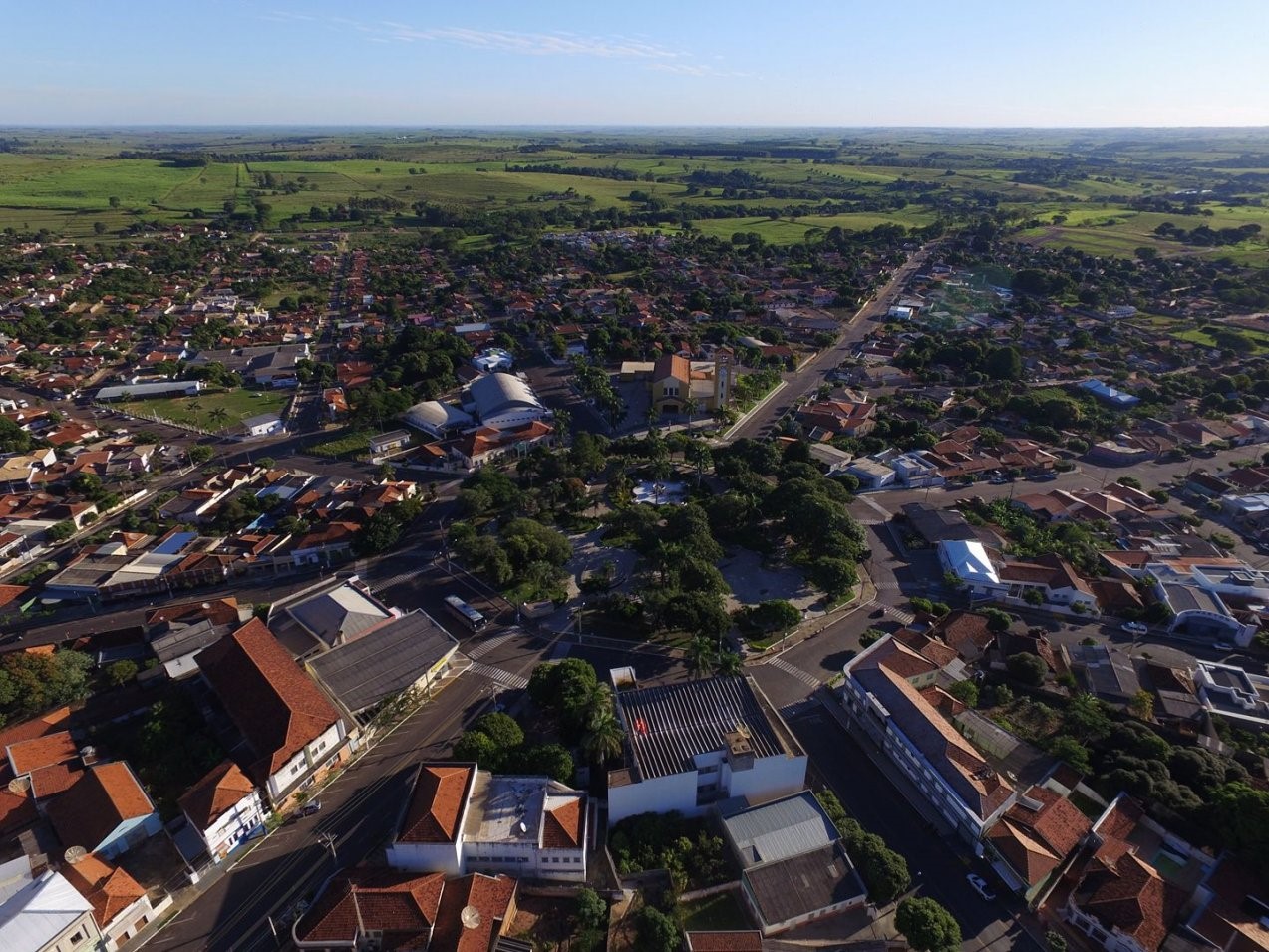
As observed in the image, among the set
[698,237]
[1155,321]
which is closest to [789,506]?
[1155,321]

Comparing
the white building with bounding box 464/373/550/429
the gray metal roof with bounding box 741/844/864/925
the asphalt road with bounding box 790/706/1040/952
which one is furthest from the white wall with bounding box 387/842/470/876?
the white building with bounding box 464/373/550/429

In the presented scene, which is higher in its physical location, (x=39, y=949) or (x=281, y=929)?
(x=39, y=949)

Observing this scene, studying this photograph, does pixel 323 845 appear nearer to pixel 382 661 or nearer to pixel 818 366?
pixel 382 661

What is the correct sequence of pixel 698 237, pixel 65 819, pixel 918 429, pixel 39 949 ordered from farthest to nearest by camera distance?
pixel 698 237 → pixel 918 429 → pixel 65 819 → pixel 39 949

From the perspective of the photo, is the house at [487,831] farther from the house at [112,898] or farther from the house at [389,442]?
the house at [389,442]

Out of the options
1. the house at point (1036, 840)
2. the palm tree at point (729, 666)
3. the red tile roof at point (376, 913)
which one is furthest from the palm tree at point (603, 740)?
the house at point (1036, 840)

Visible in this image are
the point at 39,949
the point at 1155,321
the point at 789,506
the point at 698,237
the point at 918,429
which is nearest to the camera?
the point at 39,949

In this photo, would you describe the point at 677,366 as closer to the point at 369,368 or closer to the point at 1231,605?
the point at 369,368
